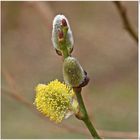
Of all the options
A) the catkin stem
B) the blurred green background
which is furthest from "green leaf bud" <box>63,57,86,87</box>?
the blurred green background

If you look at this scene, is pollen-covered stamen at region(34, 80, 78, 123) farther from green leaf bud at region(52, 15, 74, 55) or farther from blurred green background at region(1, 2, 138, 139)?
blurred green background at region(1, 2, 138, 139)

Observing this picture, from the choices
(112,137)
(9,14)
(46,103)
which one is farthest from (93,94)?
(46,103)

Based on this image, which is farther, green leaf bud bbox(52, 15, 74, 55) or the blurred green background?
the blurred green background

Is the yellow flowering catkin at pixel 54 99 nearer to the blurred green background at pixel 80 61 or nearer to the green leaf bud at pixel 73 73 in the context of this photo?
the green leaf bud at pixel 73 73

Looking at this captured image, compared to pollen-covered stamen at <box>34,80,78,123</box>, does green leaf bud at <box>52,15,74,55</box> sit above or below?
above

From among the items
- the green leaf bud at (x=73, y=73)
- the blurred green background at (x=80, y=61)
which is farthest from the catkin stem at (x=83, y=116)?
the blurred green background at (x=80, y=61)

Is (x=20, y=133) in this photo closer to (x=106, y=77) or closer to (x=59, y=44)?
(x=106, y=77)
